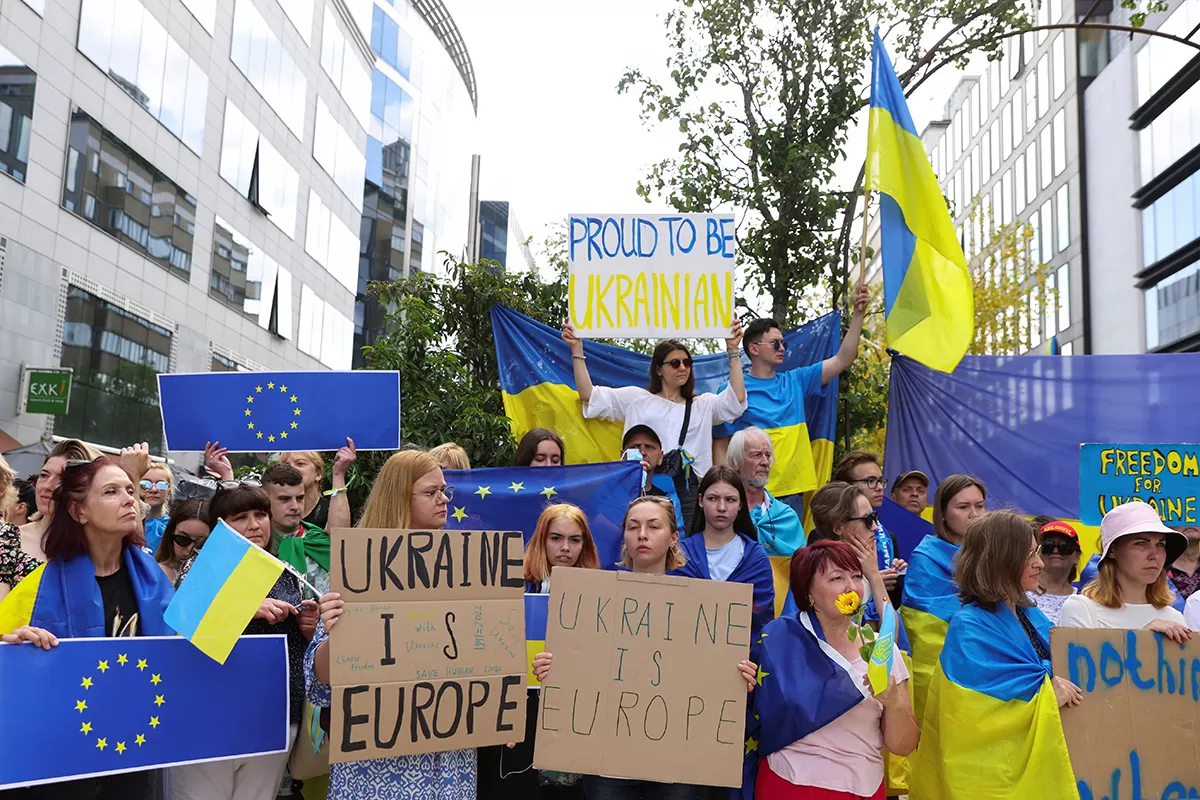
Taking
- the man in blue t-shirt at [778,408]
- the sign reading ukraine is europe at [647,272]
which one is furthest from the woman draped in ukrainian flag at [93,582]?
the man in blue t-shirt at [778,408]

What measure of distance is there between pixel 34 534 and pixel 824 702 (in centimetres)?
337

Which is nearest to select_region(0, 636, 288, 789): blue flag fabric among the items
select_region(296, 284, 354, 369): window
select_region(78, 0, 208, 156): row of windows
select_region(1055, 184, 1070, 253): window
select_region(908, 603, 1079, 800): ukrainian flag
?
select_region(908, 603, 1079, 800): ukrainian flag

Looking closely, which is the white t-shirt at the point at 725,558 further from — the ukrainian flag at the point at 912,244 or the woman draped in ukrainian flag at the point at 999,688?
the ukrainian flag at the point at 912,244

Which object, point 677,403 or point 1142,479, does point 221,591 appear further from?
point 1142,479

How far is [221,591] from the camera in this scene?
3.94 m

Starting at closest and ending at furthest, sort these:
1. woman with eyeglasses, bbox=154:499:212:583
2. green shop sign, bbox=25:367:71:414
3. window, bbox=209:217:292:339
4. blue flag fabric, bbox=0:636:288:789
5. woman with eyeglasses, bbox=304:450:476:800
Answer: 1. blue flag fabric, bbox=0:636:288:789
2. woman with eyeglasses, bbox=304:450:476:800
3. woman with eyeglasses, bbox=154:499:212:583
4. green shop sign, bbox=25:367:71:414
5. window, bbox=209:217:292:339

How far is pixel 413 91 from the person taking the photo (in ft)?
158

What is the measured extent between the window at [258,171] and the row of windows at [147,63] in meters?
1.75

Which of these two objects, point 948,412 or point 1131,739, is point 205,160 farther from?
point 1131,739

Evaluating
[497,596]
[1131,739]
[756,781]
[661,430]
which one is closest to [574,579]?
[497,596]

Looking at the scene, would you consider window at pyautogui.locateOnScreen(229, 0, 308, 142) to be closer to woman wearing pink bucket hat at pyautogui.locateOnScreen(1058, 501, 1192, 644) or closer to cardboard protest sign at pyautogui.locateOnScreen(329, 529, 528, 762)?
cardboard protest sign at pyautogui.locateOnScreen(329, 529, 528, 762)

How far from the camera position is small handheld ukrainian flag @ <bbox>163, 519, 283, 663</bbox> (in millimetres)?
3918

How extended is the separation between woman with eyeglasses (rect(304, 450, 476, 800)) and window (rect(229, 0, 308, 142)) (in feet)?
90.4

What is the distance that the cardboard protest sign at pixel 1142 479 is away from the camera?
6.30m
